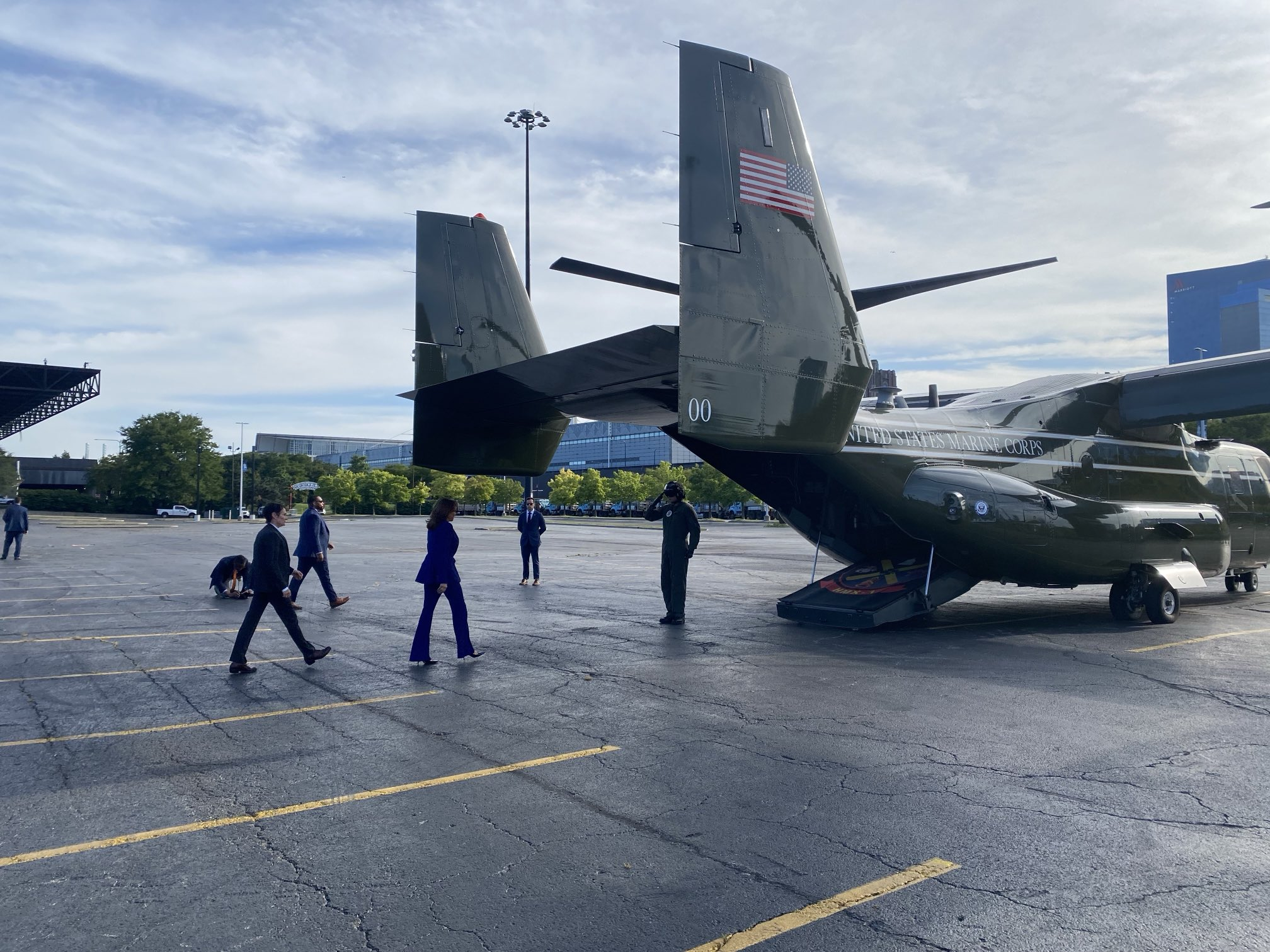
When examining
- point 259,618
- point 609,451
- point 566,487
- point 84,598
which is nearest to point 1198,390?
point 259,618

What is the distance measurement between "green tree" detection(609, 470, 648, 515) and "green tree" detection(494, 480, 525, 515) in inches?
746

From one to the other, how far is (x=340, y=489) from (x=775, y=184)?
309 feet

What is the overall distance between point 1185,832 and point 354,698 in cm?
596

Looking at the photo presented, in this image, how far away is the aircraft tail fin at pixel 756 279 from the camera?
8.04 m

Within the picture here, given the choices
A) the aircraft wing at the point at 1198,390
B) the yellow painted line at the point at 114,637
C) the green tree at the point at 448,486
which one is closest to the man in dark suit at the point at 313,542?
the yellow painted line at the point at 114,637

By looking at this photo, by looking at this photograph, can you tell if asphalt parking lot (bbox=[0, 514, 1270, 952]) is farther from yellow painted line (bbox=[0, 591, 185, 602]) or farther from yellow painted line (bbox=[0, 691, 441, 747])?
yellow painted line (bbox=[0, 591, 185, 602])

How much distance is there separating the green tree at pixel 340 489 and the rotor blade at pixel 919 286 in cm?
9140

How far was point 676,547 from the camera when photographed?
11828 millimetres

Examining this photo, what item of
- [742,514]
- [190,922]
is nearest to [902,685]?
[190,922]

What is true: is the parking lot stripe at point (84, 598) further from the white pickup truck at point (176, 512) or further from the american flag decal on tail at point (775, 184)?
the white pickup truck at point (176, 512)

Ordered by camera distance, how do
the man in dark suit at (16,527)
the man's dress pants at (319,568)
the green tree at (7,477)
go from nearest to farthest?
1. the man's dress pants at (319,568)
2. the man in dark suit at (16,527)
3. the green tree at (7,477)

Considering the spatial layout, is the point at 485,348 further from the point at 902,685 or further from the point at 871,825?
the point at 871,825

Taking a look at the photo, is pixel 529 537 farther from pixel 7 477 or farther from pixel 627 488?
pixel 7 477

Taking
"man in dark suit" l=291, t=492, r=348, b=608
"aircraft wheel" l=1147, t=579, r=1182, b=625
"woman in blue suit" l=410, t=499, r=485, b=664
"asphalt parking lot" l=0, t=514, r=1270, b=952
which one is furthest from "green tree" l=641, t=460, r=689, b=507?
"asphalt parking lot" l=0, t=514, r=1270, b=952
